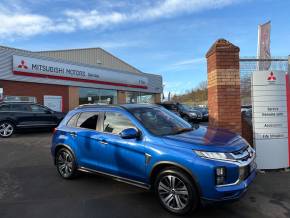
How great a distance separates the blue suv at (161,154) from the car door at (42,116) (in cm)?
906

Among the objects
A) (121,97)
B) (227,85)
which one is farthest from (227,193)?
(121,97)

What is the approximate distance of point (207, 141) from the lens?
15.5 ft

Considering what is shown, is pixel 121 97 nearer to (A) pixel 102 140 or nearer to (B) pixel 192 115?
(B) pixel 192 115

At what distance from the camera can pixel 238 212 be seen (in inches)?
184

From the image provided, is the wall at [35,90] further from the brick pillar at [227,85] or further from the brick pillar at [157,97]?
the brick pillar at [227,85]

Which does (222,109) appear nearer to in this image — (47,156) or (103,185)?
(103,185)

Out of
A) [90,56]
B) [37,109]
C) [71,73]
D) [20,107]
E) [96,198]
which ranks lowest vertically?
[96,198]

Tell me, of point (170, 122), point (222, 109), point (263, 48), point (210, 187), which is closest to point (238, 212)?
point (210, 187)

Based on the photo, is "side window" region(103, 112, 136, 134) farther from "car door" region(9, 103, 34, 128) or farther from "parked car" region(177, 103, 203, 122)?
"parked car" region(177, 103, 203, 122)

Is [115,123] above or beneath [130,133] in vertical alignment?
above

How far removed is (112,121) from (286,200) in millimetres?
3242

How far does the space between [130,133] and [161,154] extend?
65 centimetres

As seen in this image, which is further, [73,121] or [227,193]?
[73,121]

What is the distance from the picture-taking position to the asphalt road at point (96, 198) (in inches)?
187
